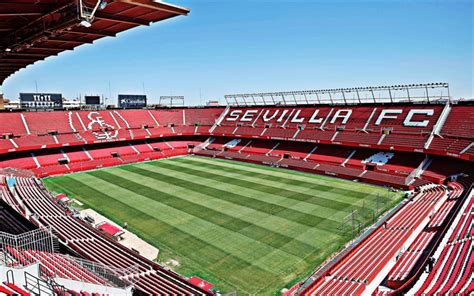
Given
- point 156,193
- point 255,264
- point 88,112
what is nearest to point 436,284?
point 255,264

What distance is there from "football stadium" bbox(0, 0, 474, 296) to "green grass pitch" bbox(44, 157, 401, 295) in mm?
116

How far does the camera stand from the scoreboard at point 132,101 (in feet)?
174

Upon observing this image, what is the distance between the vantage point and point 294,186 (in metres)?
29.0

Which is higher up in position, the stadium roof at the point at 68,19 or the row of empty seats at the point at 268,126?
the stadium roof at the point at 68,19

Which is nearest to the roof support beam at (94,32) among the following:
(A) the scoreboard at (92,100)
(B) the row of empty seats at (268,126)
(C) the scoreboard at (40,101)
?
(B) the row of empty seats at (268,126)

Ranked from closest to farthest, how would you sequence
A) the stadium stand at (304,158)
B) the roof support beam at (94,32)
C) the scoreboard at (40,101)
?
the roof support beam at (94,32), the stadium stand at (304,158), the scoreboard at (40,101)

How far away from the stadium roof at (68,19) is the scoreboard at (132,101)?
4369cm

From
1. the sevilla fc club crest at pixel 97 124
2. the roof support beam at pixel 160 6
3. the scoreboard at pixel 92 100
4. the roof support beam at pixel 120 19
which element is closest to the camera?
the roof support beam at pixel 160 6

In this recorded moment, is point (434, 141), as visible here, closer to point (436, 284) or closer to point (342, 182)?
point (342, 182)

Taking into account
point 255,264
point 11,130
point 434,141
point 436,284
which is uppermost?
point 11,130

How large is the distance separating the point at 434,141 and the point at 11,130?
48.0 meters

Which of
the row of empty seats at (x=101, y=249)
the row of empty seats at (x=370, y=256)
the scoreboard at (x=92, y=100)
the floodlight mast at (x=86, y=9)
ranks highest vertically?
the scoreboard at (x=92, y=100)

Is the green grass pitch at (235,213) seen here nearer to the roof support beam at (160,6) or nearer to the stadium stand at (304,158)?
the stadium stand at (304,158)

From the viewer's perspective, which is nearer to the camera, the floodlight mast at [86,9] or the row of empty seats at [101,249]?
the floodlight mast at [86,9]
